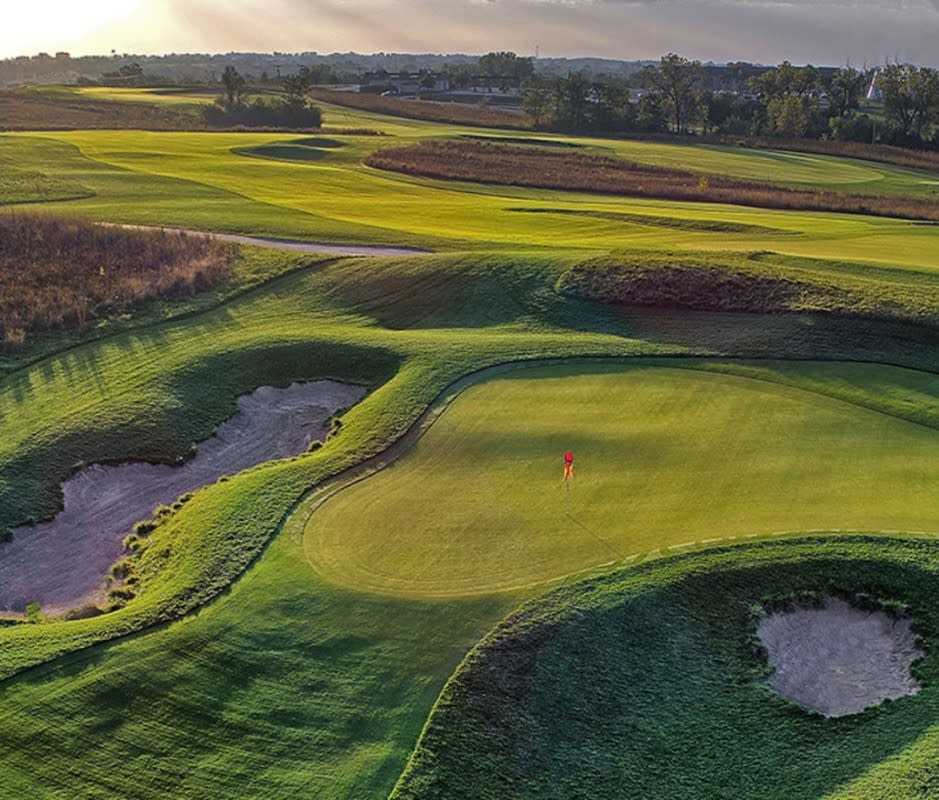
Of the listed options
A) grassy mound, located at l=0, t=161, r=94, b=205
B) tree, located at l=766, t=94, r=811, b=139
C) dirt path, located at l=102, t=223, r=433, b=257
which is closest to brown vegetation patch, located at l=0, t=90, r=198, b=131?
grassy mound, located at l=0, t=161, r=94, b=205

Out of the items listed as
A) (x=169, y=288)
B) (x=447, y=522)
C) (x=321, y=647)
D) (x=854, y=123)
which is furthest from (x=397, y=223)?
(x=854, y=123)

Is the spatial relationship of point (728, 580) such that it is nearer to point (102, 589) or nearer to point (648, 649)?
point (648, 649)

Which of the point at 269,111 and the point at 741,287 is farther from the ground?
the point at 269,111

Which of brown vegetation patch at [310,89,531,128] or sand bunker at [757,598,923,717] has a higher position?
brown vegetation patch at [310,89,531,128]

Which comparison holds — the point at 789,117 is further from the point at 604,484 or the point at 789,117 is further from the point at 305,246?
the point at 604,484

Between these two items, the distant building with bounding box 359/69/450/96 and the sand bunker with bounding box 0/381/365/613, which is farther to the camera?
the distant building with bounding box 359/69/450/96

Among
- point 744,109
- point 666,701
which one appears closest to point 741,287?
point 666,701

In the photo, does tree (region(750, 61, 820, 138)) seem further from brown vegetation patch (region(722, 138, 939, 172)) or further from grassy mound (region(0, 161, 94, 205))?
grassy mound (region(0, 161, 94, 205))
